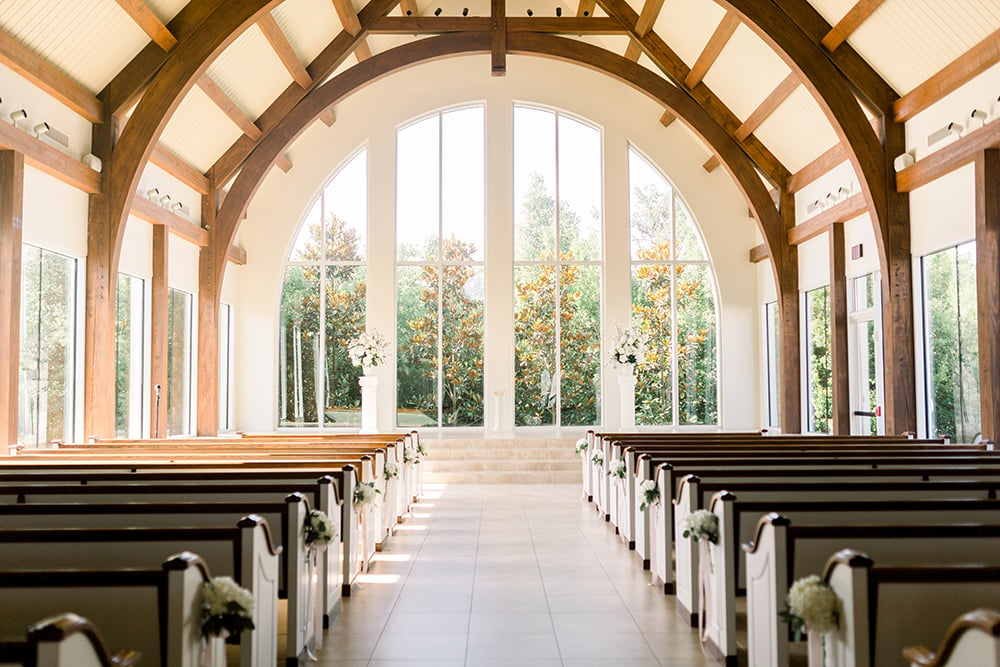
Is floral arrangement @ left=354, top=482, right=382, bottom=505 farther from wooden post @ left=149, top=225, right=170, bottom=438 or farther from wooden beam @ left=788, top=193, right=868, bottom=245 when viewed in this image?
wooden beam @ left=788, top=193, right=868, bottom=245

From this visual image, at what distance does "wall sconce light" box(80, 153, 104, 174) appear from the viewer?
8.55 meters

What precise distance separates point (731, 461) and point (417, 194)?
9431 mm

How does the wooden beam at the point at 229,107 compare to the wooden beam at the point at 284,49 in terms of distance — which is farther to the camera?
the wooden beam at the point at 229,107

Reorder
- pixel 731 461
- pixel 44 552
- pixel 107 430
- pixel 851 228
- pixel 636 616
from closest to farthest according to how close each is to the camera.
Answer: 1. pixel 44 552
2. pixel 636 616
3. pixel 731 461
4. pixel 107 430
5. pixel 851 228

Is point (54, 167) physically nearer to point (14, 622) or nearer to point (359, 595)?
point (359, 595)

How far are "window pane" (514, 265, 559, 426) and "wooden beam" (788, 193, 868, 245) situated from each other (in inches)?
155

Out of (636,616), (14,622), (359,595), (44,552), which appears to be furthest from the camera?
(359,595)

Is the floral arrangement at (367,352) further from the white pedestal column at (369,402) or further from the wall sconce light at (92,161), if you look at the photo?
the wall sconce light at (92,161)

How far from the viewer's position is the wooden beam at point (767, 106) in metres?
10.2

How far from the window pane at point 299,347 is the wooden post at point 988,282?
381 inches

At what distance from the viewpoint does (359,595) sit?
5.16m

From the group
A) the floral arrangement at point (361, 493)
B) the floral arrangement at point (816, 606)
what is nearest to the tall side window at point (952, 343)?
the floral arrangement at point (361, 493)

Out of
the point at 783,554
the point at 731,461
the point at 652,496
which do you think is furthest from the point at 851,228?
the point at 783,554

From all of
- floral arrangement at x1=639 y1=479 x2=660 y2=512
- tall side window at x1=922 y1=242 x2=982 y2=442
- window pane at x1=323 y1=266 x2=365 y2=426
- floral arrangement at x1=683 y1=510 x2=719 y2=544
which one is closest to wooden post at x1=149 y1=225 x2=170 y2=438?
window pane at x1=323 y1=266 x2=365 y2=426
